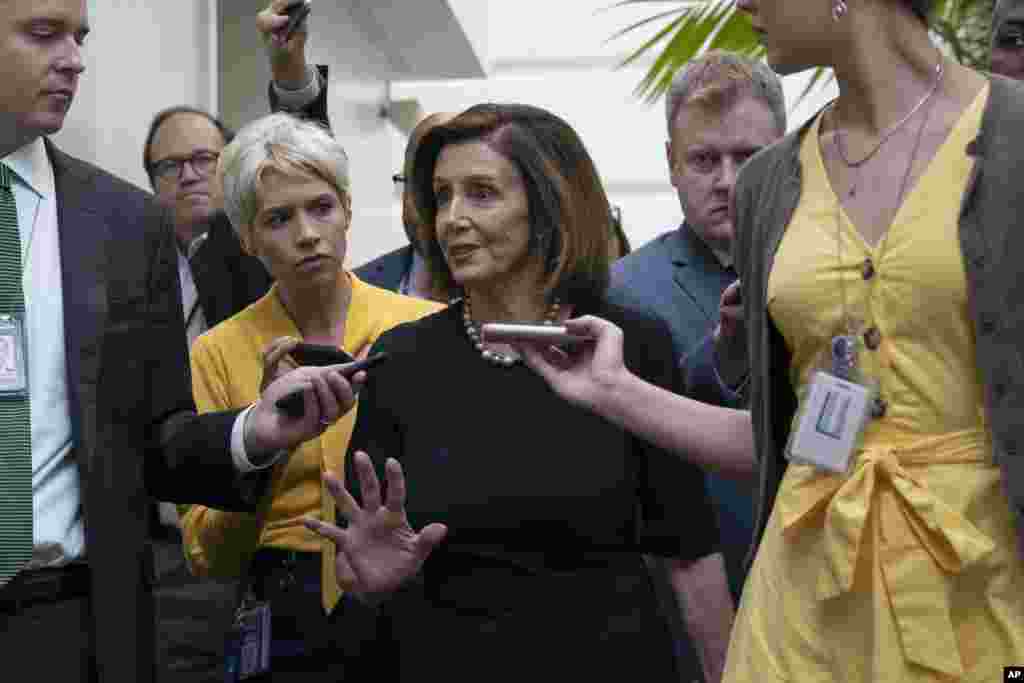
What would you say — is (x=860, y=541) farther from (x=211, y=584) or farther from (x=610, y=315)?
(x=211, y=584)

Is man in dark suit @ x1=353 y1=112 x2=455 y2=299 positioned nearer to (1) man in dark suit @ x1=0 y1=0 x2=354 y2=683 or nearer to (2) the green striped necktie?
(1) man in dark suit @ x1=0 y1=0 x2=354 y2=683

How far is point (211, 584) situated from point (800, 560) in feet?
6.73

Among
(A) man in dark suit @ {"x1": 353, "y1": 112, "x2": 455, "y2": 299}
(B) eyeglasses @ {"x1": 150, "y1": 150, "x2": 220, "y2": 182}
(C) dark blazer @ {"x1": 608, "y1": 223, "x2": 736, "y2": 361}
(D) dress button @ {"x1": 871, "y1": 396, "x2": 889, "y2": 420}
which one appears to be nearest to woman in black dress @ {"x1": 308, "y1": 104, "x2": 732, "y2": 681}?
(C) dark blazer @ {"x1": 608, "y1": 223, "x2": 736, "y2": 361}

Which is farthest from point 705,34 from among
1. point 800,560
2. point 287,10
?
point 800,560

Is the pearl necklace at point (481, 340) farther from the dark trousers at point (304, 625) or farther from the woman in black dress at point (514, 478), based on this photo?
the dark trousers at point (304, 625)

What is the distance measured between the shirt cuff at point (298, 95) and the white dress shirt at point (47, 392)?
1.44 metres

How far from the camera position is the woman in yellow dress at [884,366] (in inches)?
85.0

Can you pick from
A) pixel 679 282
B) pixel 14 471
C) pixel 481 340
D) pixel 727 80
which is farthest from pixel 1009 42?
pixel 14 471

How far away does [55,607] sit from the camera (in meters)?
2.69

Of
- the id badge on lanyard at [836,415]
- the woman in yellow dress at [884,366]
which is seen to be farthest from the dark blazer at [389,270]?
the id badge on lanyard at [836,415]

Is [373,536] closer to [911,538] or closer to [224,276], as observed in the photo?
[911,538]

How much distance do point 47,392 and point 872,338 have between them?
1.21 m

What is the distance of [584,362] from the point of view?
2.58 metres

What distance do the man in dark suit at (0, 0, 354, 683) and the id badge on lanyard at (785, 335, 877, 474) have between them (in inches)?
32.2
